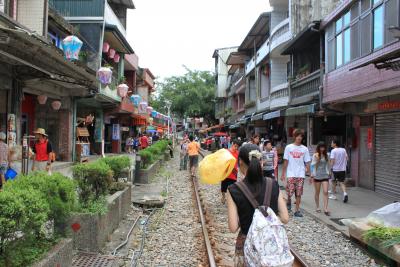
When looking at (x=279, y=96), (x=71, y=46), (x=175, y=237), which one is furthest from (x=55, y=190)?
(x=279, y=96)

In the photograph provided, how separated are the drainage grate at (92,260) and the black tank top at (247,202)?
3.40m

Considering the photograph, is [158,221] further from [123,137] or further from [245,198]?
[123,137]

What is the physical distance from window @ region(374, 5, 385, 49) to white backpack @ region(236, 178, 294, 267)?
1017 cm

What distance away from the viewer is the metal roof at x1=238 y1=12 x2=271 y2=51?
2812 cm

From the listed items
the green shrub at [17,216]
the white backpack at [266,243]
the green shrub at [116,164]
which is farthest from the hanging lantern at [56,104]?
the white backpack at [266,243]

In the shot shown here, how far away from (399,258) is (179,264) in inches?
122

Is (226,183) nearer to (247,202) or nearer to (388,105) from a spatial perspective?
(388,105)

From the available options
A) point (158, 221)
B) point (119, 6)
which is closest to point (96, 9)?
point (119, 6)

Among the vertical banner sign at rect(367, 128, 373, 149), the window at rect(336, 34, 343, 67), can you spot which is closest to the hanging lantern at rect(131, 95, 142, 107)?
the window at rect(336, 34, 343, 67)

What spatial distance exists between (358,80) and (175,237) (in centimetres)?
797

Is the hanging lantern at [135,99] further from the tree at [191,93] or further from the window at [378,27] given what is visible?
Answer: the tree at [191,93]

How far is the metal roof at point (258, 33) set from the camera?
28122 millimetres

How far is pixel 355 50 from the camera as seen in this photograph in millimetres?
13719

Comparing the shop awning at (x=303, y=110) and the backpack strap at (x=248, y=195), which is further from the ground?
the shop awning at (x=303, y=110)
